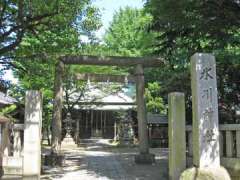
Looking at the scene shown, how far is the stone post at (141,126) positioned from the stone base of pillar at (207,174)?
264 inches

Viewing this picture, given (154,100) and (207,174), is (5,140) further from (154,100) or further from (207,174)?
(154,100)

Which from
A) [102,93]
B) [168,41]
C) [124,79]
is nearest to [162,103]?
[102,93]

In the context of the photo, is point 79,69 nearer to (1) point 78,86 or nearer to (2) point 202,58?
(1) point 78,86

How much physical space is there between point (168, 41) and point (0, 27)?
7.00 metres

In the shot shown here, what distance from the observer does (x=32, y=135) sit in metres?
11.3

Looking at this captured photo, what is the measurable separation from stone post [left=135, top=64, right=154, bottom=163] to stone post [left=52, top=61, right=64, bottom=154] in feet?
11.5

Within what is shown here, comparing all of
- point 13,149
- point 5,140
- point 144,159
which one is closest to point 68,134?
point 144,159

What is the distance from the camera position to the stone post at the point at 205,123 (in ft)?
32.6

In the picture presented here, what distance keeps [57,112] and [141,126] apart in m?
3.80

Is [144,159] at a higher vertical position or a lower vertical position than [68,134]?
lower

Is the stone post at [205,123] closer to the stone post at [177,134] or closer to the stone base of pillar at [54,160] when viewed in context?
the stone post at [177,134]

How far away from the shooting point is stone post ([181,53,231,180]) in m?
9.94

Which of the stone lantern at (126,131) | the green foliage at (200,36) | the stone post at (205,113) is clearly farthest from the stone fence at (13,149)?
the stone lantern at (126,131)

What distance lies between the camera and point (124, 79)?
19.4 metres
